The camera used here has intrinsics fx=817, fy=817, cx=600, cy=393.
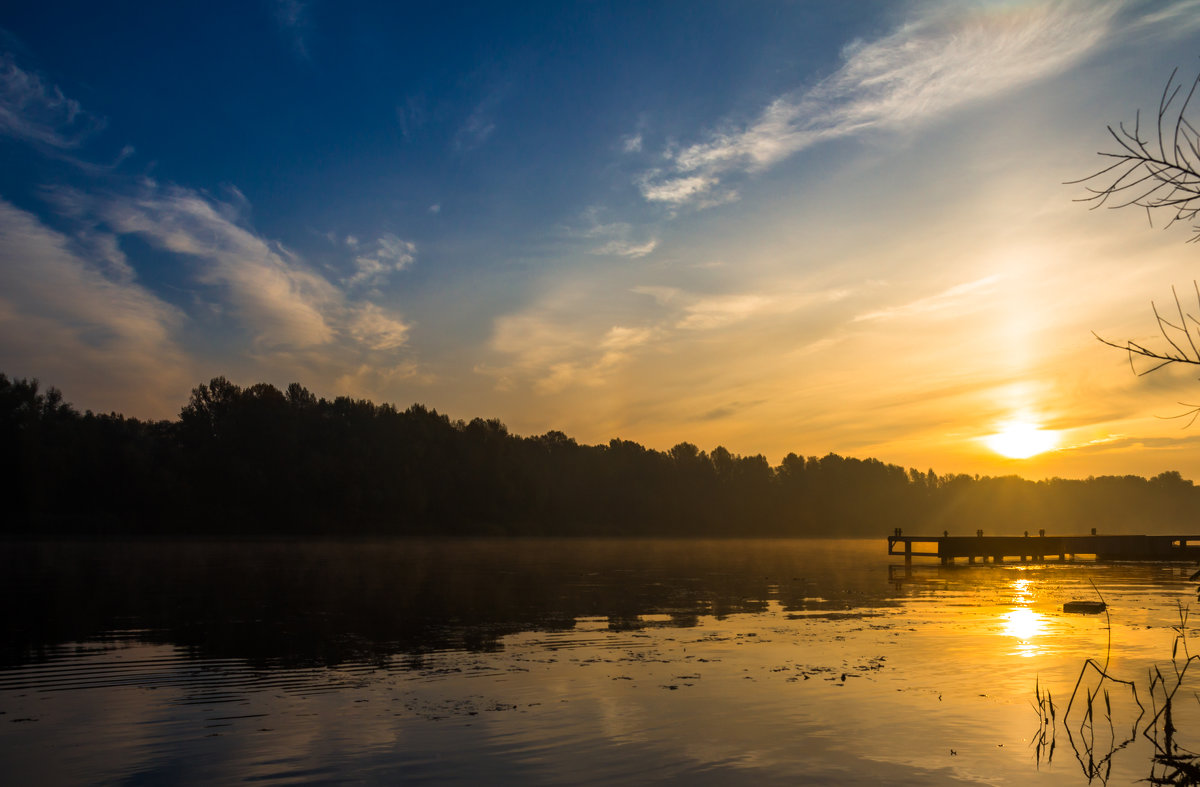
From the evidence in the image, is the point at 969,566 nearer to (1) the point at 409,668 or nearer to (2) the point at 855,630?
(2) the point at 855,630

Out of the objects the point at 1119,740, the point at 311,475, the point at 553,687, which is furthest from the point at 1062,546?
the point at 311,475

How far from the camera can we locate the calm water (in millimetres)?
10020

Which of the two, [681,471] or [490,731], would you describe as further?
[681,471]

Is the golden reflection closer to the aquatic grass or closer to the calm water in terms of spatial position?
the calm water

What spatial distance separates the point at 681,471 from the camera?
577ft

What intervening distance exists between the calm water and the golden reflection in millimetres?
115

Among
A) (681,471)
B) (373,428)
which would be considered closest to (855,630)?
(373,428)

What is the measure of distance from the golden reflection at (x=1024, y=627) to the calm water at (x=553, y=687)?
0.38ft

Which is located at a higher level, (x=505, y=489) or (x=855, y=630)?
(x=505, y=489)

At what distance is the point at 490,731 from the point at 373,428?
385 feet

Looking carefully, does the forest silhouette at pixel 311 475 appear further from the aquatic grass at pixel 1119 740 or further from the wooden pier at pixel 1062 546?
the aquatic grass at pixel 1119 740

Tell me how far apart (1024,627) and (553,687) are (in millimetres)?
15093

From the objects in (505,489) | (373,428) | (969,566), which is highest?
(373,428)

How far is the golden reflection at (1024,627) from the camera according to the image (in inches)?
740
